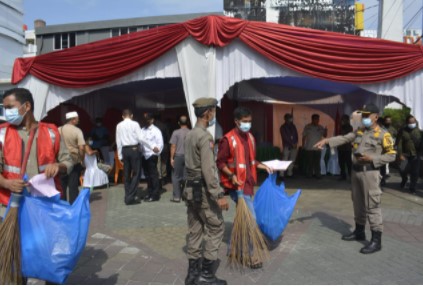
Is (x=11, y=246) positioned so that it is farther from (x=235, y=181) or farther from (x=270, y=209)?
(x=270, y=209)

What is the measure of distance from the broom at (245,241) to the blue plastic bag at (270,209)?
39cm

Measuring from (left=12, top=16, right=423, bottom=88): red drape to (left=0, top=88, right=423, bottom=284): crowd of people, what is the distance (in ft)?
4.32

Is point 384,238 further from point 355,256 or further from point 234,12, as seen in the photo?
point 234,12

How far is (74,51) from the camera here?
24.0 feet

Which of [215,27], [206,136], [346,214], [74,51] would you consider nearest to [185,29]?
[215,27]

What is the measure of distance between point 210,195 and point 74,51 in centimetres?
518

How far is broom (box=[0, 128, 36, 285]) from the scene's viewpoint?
2.54 metres

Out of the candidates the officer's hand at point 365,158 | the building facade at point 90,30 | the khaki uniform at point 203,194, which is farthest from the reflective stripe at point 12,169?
the building facade at point 90,30

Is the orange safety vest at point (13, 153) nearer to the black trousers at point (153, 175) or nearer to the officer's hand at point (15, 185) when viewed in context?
the officer's hand at point (15, 185)

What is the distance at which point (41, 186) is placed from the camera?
2.70m

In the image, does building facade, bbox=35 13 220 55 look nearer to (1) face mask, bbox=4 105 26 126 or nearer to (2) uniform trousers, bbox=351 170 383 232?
(2) uniform trousers, bbox=351 170 383 232

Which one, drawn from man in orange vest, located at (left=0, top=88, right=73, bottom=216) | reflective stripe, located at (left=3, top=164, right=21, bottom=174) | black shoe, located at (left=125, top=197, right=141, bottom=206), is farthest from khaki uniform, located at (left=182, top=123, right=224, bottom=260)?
black shoe, located at (left=125, top=197, right=141, bottom=206)

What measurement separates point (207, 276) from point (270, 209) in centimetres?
117

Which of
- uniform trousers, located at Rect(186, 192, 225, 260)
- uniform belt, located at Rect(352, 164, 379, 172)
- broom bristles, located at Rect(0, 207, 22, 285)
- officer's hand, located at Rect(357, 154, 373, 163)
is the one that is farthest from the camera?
uniform belt, located at Rect(352, 164, 379, 172)
